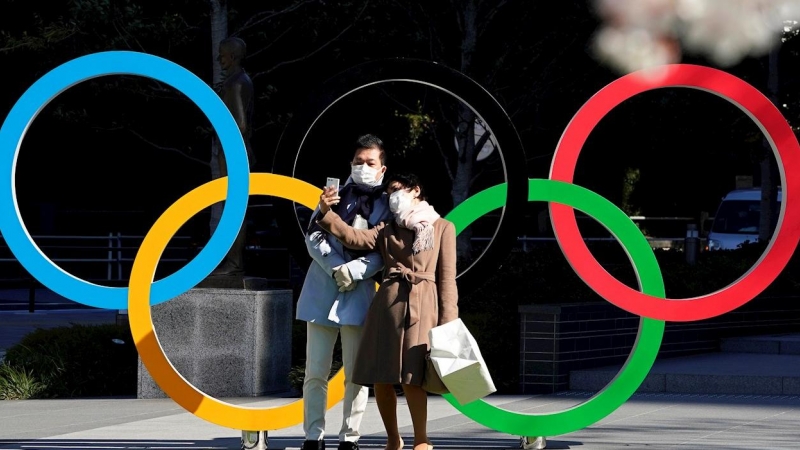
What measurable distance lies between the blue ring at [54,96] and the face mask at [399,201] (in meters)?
1.26

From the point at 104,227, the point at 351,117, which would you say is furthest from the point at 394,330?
the point at 104,227

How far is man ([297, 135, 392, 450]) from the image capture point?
26.3 feet

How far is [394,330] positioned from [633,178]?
88.3 feet

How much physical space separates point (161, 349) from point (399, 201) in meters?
2.13

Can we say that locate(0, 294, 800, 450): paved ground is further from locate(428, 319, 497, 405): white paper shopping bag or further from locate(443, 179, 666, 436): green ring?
locate(428, 319, 497, 405): white paper shopping bag

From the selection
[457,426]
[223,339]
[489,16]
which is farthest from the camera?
[489,16]

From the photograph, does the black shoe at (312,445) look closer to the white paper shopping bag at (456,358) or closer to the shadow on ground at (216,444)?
the shadow on ground at (216,444)

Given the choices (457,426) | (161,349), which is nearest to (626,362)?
(457,426)

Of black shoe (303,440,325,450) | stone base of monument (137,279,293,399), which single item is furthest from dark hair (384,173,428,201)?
stone base of monument (137,279,293,399)

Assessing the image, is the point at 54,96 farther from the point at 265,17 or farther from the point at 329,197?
the point at 265,17

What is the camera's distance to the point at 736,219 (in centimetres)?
2775

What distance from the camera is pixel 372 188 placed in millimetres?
8117

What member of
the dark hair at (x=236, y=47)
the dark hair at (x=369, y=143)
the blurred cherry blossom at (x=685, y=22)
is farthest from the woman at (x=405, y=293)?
the dark hair at (x=236, y=47)

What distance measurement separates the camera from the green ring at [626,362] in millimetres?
8695
